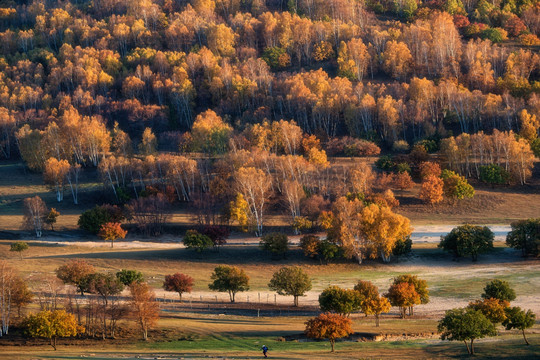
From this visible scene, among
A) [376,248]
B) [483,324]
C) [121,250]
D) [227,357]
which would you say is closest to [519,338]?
[483,324]

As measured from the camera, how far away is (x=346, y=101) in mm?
172500

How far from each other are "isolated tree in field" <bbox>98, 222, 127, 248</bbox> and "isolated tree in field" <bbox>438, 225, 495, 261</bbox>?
53215mm

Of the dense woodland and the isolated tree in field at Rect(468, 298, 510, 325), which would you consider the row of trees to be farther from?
the dense woodland

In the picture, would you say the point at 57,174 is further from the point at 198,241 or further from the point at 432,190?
the point at 432,190

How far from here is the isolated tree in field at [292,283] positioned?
86125mm

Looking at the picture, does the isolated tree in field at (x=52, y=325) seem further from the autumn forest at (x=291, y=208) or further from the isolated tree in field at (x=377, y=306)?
the isolated tree in field at (x=377, y=306)

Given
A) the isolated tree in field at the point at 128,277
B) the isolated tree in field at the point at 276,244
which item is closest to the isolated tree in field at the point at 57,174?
the isolated tree in field at the point at 276,244

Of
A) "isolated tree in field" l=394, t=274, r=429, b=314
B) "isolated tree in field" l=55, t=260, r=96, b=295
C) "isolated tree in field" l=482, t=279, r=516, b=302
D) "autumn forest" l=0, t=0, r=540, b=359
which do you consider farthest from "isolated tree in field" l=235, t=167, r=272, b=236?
"isolated tree in field" l=482, t=279, r=516, b=302

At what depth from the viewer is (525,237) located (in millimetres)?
104312

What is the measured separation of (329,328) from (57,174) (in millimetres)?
101733

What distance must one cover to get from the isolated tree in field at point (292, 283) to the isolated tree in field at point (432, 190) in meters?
51.9

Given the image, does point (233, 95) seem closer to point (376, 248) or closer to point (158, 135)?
point (158, 135)

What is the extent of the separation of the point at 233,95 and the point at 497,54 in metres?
69.5

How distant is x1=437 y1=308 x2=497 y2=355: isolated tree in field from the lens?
193 feet
